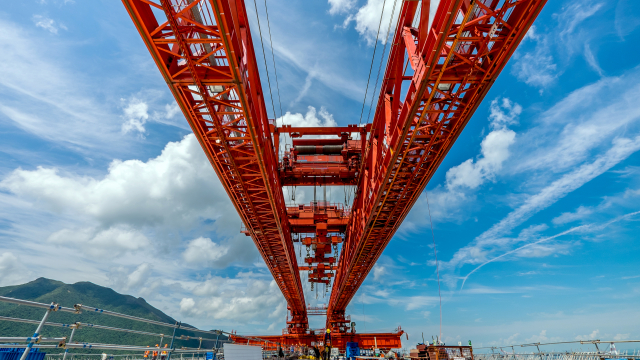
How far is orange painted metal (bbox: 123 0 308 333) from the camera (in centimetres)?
798

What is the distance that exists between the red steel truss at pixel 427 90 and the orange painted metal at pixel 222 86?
4953 mm

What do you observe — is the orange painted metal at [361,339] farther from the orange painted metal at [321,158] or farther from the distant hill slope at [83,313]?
the distant hill slope at [83,313]

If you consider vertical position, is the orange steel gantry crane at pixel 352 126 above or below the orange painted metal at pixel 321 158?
below

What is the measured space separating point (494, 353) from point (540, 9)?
2146 centimetres

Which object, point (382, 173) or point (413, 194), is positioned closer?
point (382, 173)

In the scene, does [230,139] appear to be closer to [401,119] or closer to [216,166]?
[216,166]

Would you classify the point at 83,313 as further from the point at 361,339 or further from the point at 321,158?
the point at 321,158

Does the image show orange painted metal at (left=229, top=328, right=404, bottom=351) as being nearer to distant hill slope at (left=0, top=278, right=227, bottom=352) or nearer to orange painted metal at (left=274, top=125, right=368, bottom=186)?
orange painted metal at (left=274, top=125, right=368, bottom=186)

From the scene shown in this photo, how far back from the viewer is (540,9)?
25.5 ft

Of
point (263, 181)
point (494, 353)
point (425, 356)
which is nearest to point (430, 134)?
point (263, 181)

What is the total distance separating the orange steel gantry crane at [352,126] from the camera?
324 inches

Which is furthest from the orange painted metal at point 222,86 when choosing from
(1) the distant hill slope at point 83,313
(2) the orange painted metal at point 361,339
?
(1) the distant hill slope at point 83,313

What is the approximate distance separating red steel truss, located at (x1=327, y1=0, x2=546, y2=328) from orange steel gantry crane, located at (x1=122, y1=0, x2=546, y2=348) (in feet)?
0.11

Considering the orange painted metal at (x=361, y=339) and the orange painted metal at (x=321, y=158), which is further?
the orange painted metal at (x=361, y=339)
